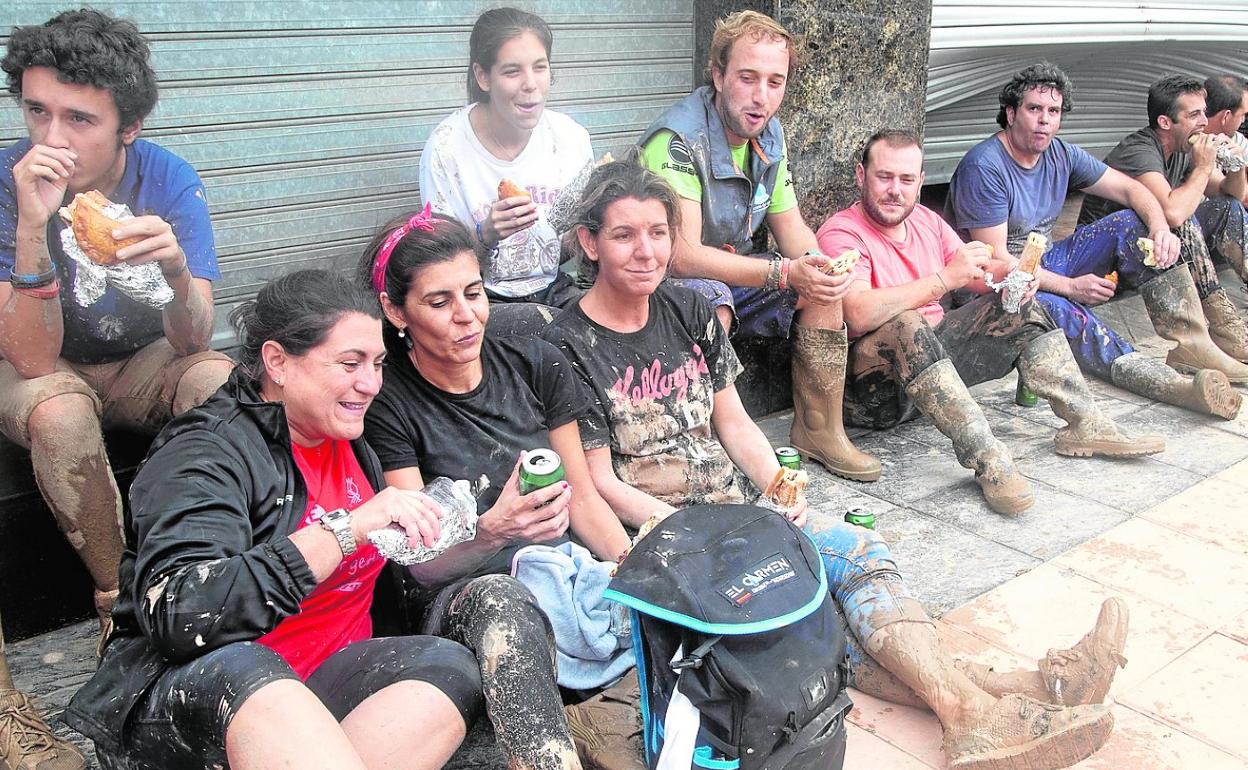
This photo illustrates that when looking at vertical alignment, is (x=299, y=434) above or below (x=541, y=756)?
above

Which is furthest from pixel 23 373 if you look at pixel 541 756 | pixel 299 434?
pixel 541 756

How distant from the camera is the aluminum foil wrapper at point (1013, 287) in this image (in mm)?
4848

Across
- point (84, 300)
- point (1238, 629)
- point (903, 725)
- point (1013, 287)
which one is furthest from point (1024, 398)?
point (84, 300)

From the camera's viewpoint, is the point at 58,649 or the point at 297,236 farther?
the point at 297,236

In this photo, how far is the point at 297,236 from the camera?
4.22 meters

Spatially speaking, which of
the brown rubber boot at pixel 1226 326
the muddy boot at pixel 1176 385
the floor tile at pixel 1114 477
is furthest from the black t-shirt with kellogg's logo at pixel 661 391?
the brown rubber boot at pixel 1226 326

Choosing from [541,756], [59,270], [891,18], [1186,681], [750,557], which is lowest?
[1186,681]

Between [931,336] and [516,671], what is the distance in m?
2.69

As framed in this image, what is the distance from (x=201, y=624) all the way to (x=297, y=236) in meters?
2.32

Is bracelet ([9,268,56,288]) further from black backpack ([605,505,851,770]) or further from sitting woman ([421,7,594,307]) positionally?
black backpack ([605,505,851,770])

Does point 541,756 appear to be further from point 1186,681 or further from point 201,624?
point 1186,681

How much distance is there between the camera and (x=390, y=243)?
9.50 feet

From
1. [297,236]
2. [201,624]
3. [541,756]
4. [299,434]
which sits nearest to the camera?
[201,624]

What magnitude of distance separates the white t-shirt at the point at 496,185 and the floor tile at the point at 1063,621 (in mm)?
1945
